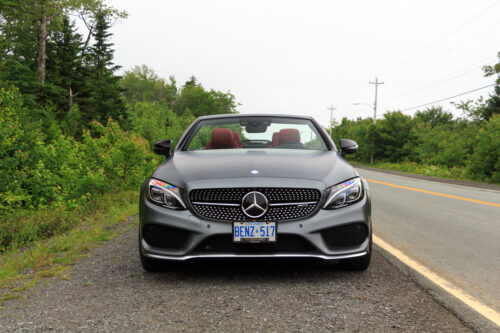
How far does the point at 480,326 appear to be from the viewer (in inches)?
112

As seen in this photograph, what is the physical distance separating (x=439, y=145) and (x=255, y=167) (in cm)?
3634

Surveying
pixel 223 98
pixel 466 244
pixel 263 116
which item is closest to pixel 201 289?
pixel 263 116

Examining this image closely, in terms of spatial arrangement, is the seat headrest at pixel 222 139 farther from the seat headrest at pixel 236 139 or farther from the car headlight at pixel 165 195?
the car headlight at pixel 165 195

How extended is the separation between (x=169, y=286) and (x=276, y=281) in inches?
35.5

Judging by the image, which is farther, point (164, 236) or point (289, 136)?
point (289, 136)

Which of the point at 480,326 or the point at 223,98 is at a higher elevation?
the point at 223,98

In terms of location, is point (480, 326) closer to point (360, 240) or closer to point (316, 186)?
point (360, 240)

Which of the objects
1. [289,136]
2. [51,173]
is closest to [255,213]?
[289,136]

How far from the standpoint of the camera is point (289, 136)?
5348 millimetres

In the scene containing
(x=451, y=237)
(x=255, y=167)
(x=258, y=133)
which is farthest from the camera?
(x=451, y=237)

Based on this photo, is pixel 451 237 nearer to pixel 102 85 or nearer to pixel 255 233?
pixel 255 233

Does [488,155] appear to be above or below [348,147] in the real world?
below

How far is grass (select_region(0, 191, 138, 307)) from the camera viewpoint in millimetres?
3939

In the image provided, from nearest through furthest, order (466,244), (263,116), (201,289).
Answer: (201,289), (263,116), (466,244)
